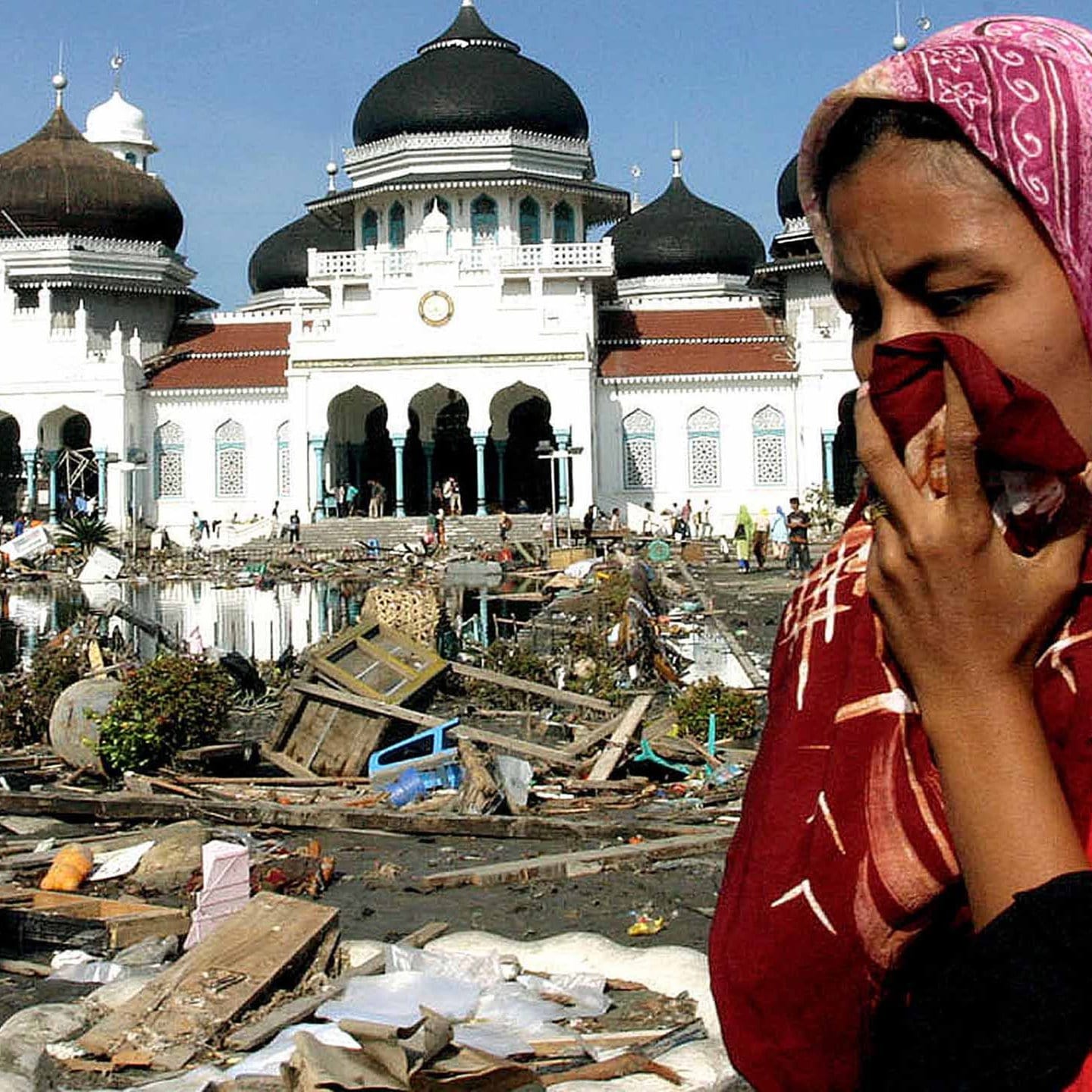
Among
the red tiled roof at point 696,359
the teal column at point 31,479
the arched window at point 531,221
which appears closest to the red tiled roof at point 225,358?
the teal column at point 31,479

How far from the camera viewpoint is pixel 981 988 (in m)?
1.05

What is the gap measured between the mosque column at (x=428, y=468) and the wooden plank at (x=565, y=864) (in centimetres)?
3073

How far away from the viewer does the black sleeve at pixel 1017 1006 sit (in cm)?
101

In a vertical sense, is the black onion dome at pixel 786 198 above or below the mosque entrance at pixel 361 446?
above

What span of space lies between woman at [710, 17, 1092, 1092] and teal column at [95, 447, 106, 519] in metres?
37.0

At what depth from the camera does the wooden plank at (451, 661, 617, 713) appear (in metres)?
11.0

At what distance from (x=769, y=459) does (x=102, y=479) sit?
16336mm

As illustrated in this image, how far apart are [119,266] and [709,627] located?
90.2ft

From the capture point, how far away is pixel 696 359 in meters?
36.7

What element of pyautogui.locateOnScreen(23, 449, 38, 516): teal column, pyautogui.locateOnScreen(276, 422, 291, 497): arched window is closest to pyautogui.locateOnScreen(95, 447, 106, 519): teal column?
pyautogui.locateOnScreen(23, 449, 38, 516): teal column

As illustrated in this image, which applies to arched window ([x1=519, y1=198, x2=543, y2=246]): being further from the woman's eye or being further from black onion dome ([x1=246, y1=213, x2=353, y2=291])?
the woman's eye

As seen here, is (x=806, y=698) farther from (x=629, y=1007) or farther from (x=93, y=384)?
(x=93, y=384)

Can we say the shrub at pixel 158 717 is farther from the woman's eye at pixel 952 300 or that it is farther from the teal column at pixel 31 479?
the teal column at pixel 31 479

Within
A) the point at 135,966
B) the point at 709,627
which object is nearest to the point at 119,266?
the point at 709,627
